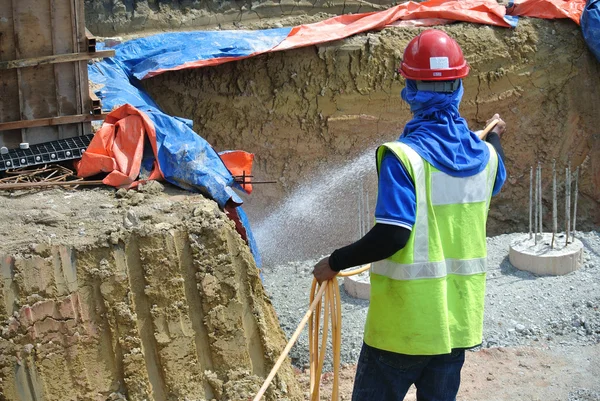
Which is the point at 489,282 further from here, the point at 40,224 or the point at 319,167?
the point at 40,224

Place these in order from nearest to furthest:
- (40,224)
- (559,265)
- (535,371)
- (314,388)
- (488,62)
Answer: (314,388) → (40,224) → (535,371) → (559,265) → (488,62)

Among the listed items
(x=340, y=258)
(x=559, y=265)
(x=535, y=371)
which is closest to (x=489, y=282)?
(x=559, y=265)

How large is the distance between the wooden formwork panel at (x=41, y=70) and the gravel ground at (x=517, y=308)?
7.91 ft

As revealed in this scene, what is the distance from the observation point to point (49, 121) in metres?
5.78

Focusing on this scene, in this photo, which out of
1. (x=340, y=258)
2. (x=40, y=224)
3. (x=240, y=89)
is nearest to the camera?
(x=340, y=258)

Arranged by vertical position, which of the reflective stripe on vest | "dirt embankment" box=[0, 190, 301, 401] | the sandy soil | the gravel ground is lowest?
the sandy soil

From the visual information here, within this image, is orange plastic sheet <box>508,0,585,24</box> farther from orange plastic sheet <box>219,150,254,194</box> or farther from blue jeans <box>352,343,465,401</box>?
blue jeans <box>352,343,465,401</box>

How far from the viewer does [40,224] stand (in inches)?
186

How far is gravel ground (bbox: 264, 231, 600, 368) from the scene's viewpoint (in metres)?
6.41

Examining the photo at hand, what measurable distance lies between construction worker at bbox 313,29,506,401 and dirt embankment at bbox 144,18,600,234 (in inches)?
215

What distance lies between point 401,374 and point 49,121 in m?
3.34

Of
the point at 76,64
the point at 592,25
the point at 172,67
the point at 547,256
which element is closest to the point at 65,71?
the point at 76,64

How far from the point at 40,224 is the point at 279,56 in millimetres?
4677

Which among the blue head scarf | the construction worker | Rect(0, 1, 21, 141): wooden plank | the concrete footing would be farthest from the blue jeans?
the concrete footing
